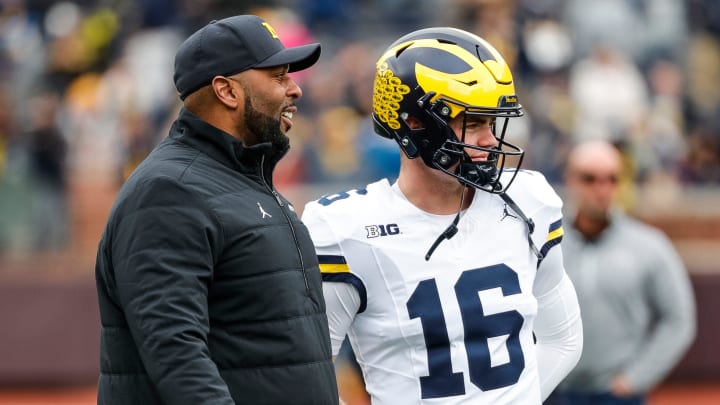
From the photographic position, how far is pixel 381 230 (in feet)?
13.3

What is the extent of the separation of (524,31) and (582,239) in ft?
19.4

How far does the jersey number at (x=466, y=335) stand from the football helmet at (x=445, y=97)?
0.32m

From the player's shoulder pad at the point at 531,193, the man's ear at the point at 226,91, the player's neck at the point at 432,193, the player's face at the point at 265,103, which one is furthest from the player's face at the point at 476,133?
the man's ear at the point at 226,91

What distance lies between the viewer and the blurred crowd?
11.0m

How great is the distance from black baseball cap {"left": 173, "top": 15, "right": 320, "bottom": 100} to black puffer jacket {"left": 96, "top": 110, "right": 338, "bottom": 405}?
0.12m

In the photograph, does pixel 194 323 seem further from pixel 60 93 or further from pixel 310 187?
pixel 60 93

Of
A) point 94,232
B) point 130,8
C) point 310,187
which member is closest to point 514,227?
point 310,187

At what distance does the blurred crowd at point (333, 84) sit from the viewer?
1103 centimetres

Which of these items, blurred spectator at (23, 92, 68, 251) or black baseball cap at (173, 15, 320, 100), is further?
blurred spectator at (23, 92, 68, 251)

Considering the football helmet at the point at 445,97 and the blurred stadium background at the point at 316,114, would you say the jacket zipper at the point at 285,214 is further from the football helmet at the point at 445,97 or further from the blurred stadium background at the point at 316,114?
the blurred stadium background at the point at 316,114

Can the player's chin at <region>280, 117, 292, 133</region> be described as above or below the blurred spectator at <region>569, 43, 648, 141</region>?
above

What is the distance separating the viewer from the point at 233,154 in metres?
3.56

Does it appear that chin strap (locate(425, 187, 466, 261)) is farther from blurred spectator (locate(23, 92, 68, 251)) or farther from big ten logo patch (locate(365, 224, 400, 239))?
blurred spectator (locate(23, 92, 68, 251))

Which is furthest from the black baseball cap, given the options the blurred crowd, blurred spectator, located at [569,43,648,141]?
blurred spectator, located at [569,43,648,141]
